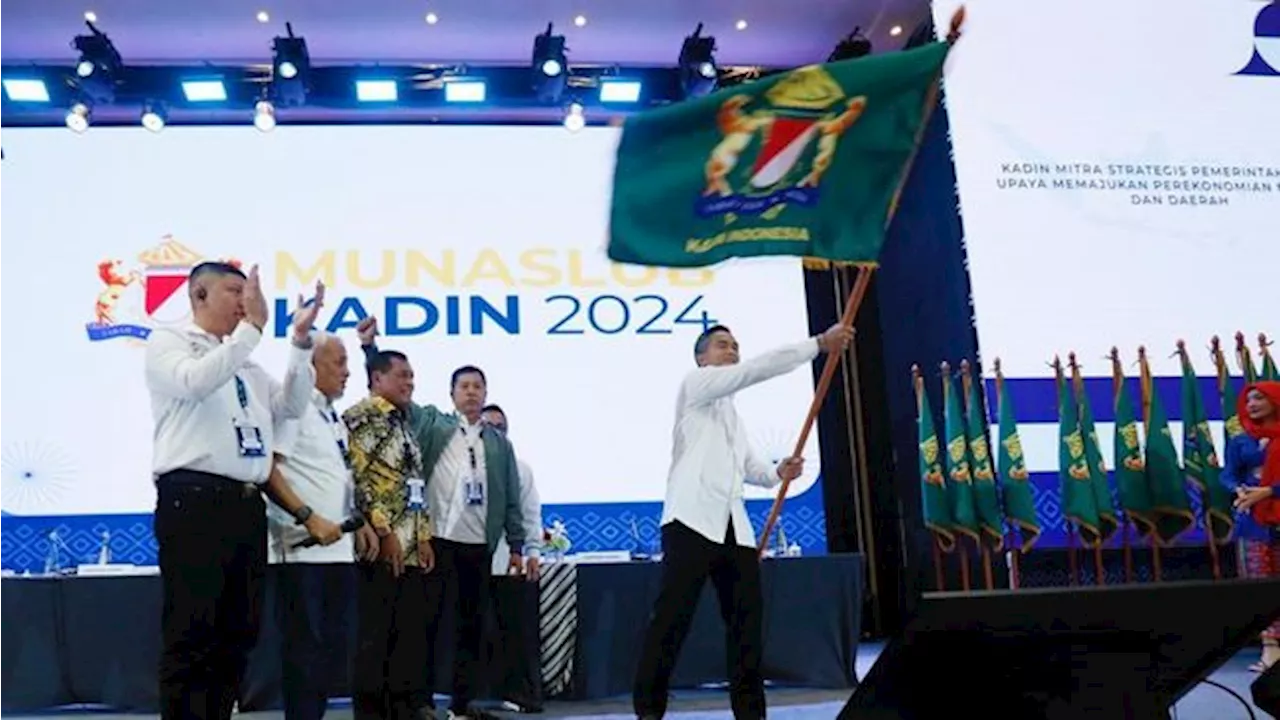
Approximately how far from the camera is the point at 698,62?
6617 mm

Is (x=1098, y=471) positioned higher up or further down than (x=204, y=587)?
further down

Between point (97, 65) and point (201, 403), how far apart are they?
4.70 metres

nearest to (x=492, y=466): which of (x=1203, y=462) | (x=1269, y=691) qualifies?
(x=1269, y=691)

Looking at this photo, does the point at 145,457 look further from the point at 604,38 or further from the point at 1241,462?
the point at 1241,462

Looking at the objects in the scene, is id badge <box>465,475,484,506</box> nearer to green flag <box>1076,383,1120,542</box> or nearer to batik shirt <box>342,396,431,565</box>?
batik shirt <box>342,396,431,565</box>

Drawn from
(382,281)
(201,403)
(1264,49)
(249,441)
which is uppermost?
(1264,49)

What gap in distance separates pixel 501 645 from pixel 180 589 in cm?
213

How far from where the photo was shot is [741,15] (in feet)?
22.2

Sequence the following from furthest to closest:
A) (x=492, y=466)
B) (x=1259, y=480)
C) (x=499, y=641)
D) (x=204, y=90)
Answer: (x=204, y=90), (x=1259, y=480), (x=499, y=641), (x=492, y=466)

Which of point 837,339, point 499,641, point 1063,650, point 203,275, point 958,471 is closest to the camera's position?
point 1063,650

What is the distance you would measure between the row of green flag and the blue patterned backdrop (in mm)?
1037

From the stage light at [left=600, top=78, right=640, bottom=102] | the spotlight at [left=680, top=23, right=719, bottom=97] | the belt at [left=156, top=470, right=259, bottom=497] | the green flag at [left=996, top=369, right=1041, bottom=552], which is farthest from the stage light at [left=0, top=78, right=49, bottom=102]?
the green flag at [left=996, top=369, right=1041, bottom=552]

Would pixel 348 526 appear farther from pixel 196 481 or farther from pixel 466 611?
pixel 466 611

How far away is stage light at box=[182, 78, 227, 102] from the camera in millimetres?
6461
